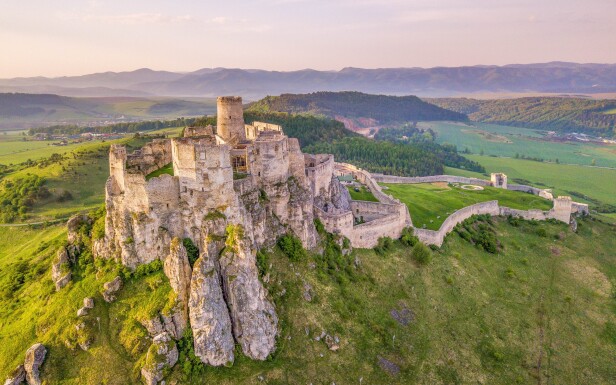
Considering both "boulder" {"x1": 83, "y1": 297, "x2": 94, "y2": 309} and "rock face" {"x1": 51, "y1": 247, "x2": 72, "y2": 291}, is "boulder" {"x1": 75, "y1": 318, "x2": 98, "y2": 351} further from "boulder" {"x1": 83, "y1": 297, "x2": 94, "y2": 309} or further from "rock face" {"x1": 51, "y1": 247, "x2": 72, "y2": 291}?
"rock face" {"x1": 51, "y1": 247, "x2": 72, "y2": 291}

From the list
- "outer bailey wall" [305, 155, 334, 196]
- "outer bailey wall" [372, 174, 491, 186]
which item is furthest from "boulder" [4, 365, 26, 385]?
"outer bailey wall" [372, 174, 491, 186]

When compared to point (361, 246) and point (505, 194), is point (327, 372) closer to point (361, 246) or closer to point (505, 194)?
point (361, 246)

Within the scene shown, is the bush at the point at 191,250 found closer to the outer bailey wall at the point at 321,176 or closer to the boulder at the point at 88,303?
the boulder at the point at 88,303

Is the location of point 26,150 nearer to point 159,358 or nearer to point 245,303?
point 159,358

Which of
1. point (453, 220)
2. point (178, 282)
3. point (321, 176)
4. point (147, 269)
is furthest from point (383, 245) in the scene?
point (147, 269)

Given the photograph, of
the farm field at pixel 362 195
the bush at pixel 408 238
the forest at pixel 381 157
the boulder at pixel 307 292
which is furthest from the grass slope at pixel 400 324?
the forest at pixel 381 157
